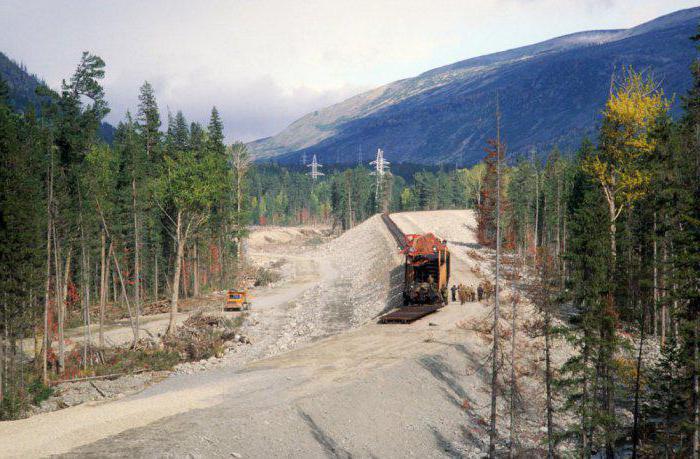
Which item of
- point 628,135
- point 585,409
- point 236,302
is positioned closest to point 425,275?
point 628,135

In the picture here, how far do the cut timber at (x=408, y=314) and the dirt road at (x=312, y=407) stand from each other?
23.5 inches

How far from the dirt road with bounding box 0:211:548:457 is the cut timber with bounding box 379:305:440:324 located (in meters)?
0.60

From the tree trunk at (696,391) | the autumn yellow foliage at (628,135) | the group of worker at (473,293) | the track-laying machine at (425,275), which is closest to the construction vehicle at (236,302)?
the track-laying machine at (425,275)

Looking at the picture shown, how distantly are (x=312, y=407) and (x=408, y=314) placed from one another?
15.7m

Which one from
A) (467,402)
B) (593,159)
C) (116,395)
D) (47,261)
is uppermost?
(593,159)

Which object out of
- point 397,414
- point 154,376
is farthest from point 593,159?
point 154,376

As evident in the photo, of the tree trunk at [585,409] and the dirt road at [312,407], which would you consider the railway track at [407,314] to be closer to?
the dirt road at [312,407]

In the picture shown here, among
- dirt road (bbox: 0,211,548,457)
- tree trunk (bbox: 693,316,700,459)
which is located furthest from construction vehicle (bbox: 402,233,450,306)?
tree trunk (bbox: 693,316,700,459)

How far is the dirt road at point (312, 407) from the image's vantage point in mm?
18906

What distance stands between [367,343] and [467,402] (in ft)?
24.0

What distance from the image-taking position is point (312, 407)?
2308cm

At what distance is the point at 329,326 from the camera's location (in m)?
44.9

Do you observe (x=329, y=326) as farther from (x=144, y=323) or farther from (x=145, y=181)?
(x=145, y=181)

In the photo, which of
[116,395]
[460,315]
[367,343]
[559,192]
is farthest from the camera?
[559,192]
